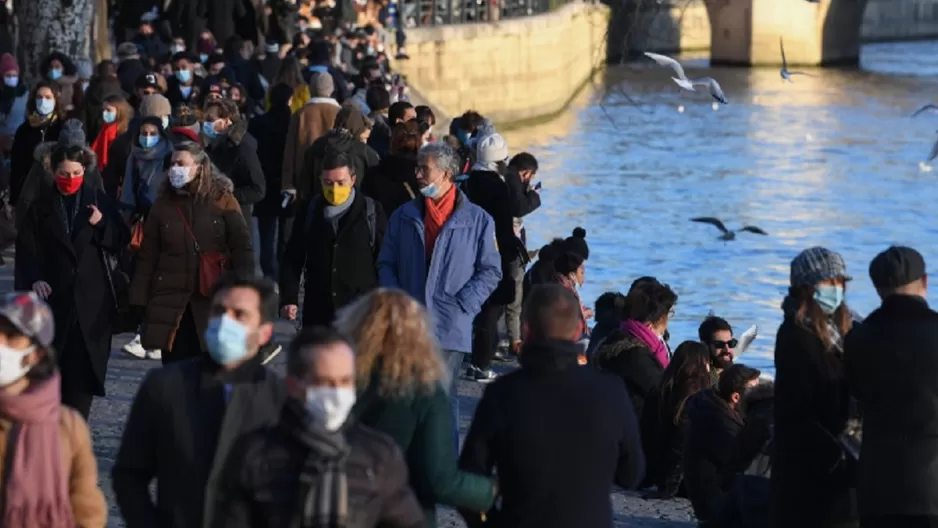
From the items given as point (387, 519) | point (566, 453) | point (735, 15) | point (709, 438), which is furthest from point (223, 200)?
point (735, 15)

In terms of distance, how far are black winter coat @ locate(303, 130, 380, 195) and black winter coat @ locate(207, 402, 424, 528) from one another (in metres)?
5.90

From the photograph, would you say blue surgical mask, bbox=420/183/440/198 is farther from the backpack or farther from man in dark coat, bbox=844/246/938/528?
man in dark coat, bbox=844/246/938/528

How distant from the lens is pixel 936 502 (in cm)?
545

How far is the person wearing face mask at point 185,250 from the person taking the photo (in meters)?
7.49

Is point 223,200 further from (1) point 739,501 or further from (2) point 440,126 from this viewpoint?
(2) point 440,126

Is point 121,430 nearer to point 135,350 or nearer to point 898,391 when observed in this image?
point 135,350

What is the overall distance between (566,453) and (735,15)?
178 ft

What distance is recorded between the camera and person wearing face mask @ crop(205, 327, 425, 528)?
387 cm

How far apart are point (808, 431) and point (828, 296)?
0.32 m

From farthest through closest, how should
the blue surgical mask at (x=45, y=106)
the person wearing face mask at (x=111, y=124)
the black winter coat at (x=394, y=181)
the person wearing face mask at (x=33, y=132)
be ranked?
the person wearing face mask at (x=33, y=132) < the blue surgical mask at (x=45, y=106) < the person wearing face mask at (x=111, y=124) < the black winter coat at (x=394, y=181)

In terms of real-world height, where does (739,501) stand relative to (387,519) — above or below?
below

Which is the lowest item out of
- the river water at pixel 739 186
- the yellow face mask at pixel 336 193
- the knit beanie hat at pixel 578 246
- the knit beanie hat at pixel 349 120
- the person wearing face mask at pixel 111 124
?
the river water at pixel 739 186

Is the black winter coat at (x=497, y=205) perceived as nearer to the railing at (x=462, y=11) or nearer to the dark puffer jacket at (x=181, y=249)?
the dark puffer jacket at (x=181, y=249)

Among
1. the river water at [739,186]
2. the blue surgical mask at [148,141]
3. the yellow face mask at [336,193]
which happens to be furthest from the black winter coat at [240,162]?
the river water at [739,186]
